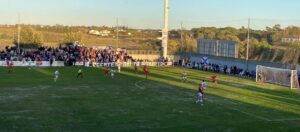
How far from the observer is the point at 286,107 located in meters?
33.0

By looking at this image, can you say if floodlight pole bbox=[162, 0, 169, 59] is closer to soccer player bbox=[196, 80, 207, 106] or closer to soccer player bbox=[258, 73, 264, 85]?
soccer player bbox=[258, 73, 264, 85]

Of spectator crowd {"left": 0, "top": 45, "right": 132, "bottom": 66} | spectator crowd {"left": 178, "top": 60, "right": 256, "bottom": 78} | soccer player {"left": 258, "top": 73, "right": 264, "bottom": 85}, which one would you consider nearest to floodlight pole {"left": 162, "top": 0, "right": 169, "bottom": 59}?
spectator crowd {"left": 178, "top": 60, "right": 256, "bottom": 78}

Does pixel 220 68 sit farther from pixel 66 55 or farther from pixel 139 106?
pixel 139 106

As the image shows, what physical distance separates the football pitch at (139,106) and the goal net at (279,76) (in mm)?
2733

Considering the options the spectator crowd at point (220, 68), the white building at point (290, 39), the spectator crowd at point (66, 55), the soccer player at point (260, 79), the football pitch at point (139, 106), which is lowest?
the football pitch at point (139, 106)

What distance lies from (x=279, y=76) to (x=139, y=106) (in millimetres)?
26211

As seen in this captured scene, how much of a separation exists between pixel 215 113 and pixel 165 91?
11223 mm

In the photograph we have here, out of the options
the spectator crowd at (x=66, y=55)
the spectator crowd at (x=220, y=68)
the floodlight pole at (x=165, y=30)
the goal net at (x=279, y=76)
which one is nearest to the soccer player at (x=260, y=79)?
the goal net at (x=279, y=76)

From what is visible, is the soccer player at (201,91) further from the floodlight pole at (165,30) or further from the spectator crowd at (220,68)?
the floodlight pole at (165,30)

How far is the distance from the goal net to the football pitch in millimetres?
2733

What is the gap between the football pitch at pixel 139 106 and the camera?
80.6 ft

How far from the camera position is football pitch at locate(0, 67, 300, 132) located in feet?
80.6

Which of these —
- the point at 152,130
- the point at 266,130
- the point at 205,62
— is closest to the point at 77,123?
the point at 152,130

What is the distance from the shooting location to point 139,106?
102 ft
